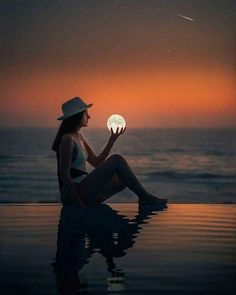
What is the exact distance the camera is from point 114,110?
17094mm

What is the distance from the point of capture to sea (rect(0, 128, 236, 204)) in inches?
521

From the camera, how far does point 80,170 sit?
4613 millimetres

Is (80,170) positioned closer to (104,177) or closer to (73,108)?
(104,177)

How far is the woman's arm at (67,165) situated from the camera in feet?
14.4

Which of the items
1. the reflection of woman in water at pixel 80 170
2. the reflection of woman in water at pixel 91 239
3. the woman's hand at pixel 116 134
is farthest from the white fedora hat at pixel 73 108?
A: the reflection of woman in water at pixel 91 239

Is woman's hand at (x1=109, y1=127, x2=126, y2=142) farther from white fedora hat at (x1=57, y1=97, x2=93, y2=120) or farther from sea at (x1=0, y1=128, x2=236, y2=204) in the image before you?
sea at (x1=0, y1=128, x2=236, y2=204)

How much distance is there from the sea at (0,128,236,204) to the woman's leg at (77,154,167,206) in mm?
2281

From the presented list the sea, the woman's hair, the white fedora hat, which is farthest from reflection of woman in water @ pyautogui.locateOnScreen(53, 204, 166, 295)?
the sea

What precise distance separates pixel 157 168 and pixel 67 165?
46.6ft

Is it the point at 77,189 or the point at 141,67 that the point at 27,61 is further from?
the point at 77,189

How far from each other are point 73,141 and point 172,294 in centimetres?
227

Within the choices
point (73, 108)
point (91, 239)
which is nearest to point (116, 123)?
point (73, 108)

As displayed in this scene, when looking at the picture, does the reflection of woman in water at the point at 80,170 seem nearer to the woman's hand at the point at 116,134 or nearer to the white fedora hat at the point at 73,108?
the white fedora hat at the point at 73,108

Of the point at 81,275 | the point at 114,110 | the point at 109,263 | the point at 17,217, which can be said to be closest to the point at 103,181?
the point at 17,217
